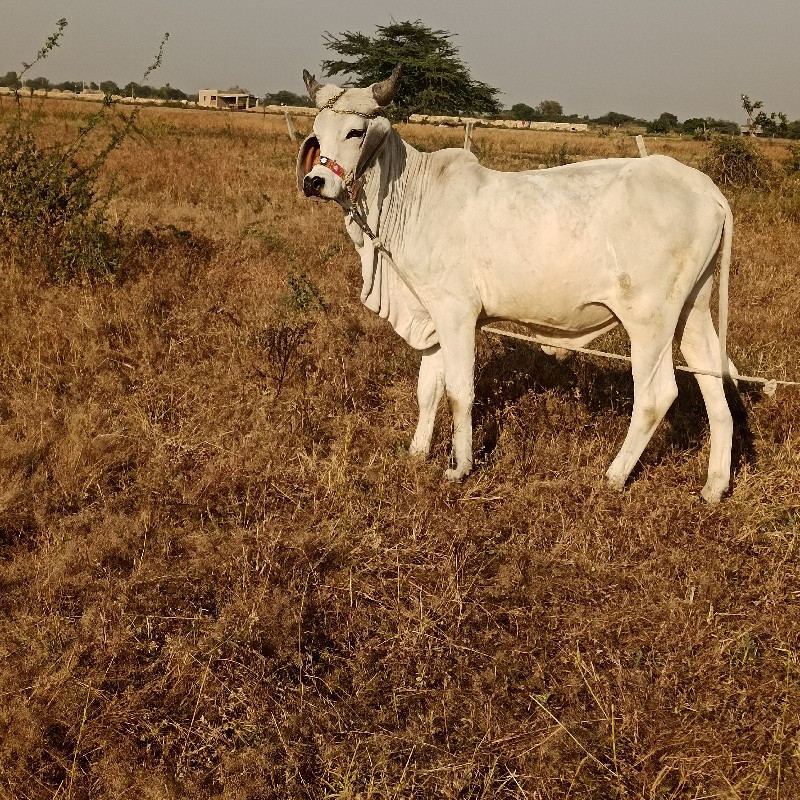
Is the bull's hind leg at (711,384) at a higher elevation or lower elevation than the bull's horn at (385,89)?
lower

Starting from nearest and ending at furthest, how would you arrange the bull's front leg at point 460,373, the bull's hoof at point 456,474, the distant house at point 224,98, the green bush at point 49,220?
the bull's front leg at point 460,373 < the bull's hoof at point 456,474 < the green bush at point 49,220 < the distant house at point 224,98

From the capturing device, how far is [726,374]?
4.27 metres

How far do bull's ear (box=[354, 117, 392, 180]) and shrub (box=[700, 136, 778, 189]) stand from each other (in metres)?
10.9

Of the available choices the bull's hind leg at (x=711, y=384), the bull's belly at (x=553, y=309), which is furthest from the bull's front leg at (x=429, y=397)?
the bull's hind leg at (x=711, y=384)

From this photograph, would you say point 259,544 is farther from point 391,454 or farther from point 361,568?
point 391,454

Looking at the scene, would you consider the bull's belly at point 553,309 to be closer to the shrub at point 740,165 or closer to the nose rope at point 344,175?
the nose rope at point 344,175

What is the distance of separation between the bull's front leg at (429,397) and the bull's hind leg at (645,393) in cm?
110

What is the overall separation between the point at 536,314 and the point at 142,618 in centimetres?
248

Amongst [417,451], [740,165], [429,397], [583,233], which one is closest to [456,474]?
[417,451]

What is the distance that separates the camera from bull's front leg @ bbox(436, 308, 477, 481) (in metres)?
4.17

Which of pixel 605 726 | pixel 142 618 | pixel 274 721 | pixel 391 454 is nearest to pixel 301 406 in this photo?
pixel 391 454

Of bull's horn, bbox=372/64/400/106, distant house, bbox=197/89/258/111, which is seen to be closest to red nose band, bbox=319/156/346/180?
bull's horn, bbox=372/64/400/106

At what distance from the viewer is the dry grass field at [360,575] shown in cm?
251

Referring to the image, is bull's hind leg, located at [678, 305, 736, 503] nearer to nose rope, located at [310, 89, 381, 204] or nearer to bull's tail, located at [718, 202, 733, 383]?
bull's tail, located at [718, 202, 733, 383]
